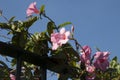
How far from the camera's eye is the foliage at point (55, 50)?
2068 mm

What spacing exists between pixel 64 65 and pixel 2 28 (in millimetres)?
378

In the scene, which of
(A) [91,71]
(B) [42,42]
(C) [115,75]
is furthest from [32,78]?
(C) [115,75]

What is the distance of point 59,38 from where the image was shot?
2164 millimetres

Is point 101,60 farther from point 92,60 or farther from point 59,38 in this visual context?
point 59,38

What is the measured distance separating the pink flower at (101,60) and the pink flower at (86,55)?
5 centimetres

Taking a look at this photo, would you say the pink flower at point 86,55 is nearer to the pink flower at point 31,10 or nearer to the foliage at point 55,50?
the foliage at point 55,50

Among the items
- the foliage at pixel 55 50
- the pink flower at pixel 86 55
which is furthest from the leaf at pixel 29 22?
the pink flower at pixel 86 55

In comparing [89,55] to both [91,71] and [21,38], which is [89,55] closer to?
[91,71]

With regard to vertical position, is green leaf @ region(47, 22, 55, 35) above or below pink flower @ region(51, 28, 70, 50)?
above

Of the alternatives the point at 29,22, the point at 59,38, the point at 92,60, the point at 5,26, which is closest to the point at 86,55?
the point at 92,60

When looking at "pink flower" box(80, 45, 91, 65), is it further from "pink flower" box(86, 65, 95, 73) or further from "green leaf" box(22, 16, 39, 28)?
"green leaf" box(22, 16, 39, 28)

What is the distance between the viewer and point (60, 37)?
218 centimetres

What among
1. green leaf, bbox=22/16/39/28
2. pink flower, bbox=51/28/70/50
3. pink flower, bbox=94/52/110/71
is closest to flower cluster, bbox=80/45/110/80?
pink flower, bbox=94/52/110/71

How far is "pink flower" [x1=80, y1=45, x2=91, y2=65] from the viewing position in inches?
89.0
